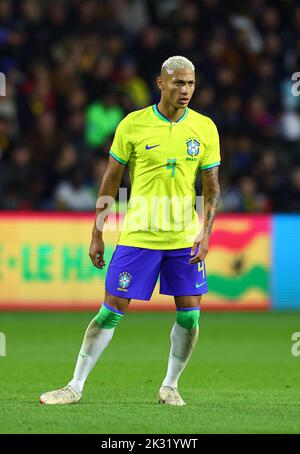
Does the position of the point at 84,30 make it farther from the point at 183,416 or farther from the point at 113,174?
the point at 183,416

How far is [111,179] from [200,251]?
76 centimetres

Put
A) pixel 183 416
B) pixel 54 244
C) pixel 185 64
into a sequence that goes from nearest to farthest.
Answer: pixel 183 416 → pixel 185 64 → pixel 54 244

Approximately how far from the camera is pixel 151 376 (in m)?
10.5

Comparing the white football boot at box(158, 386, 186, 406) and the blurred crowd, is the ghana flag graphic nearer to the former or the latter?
the blurred crowd

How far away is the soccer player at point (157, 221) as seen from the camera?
839cm

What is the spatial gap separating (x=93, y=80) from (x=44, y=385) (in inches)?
344

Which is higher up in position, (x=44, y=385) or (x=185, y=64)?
(x=185, y=64)

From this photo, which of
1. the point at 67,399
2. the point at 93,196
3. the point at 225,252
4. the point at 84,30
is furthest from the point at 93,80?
the point at 67,399

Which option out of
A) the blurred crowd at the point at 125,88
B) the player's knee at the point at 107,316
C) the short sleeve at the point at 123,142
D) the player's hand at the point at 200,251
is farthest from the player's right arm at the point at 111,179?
the blurred crowd at the point at 125,88

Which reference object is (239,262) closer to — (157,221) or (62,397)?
(157,221)

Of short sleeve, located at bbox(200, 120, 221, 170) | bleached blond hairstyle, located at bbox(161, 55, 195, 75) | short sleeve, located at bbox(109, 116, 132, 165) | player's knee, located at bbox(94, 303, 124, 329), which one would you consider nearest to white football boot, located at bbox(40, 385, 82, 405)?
player's knee, located at bbox(94, 303, 124, 329)

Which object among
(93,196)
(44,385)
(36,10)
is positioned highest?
(36,10)

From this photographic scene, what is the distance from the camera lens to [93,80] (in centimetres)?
1780

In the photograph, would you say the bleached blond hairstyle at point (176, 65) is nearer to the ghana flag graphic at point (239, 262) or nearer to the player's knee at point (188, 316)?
the player's knee at point (188, 316)
